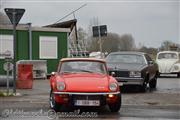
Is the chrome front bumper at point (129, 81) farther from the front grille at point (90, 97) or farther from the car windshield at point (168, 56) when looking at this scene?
the car windshield at point (168, 56)

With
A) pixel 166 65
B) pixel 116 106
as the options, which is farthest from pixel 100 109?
pixel 166 65

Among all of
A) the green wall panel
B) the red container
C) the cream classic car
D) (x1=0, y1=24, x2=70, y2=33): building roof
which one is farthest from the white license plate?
the cream classic car

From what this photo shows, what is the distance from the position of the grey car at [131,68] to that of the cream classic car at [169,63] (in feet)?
33.3

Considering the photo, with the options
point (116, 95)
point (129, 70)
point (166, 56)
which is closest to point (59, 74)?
point (116, 95)

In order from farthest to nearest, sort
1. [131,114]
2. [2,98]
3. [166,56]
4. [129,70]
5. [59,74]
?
[166,56]
[129,70]
[2,98]
[59,74]
[131,114]

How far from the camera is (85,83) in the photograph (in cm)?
1166

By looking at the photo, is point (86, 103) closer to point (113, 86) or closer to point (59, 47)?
point (113, 86)

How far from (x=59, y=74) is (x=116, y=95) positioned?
67.2 inches

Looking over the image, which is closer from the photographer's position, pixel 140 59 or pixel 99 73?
pixel 99 73

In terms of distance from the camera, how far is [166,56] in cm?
3016

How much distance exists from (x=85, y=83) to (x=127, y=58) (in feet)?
23.7

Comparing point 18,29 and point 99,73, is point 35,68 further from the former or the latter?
point 99,73

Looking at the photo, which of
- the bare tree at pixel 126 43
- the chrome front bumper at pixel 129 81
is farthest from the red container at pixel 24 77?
the bare tree at pixel 126 43

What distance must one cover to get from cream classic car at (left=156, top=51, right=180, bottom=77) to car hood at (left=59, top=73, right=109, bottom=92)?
17.7 m
